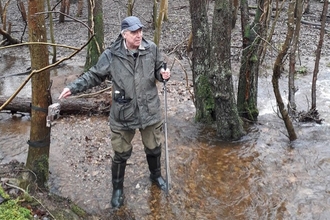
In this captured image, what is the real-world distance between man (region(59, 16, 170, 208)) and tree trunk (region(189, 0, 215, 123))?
243 centimetres

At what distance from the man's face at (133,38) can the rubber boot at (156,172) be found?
5.16 ft

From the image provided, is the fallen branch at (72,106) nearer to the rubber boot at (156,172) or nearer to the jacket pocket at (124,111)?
the rubber boot at (156,172)

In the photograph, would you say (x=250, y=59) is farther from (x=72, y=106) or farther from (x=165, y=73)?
(x=72, y=106)

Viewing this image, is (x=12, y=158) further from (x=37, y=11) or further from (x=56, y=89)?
(x=56, y=89)

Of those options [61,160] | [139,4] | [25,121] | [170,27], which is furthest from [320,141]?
[139,4]

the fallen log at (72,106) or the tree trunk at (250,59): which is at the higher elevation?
the tree trunk at (250,59)

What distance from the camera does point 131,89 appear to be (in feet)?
14.8

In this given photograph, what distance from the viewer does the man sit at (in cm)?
443

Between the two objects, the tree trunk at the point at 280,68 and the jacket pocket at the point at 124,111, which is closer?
the jacket pocket at the point at 124,111

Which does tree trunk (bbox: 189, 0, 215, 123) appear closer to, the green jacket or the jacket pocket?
the green jacket

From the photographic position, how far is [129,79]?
177 inches

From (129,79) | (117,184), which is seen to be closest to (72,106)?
(117,184)

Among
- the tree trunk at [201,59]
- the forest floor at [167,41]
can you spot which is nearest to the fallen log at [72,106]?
the forest floor at [167,41]

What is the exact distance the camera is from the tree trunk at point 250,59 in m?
6.75
